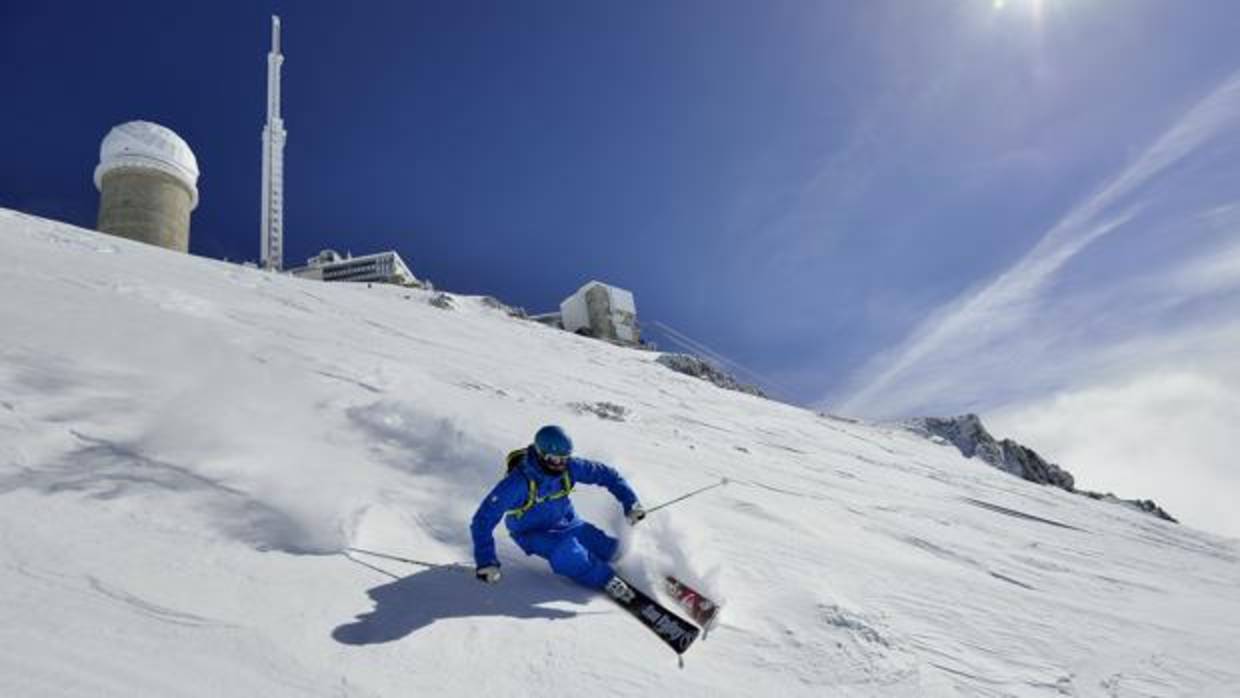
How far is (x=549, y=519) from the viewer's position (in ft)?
16.0

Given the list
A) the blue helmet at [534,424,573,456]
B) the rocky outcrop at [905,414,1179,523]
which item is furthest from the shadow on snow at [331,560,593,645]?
the rocky outcrop at [905,414,1179,523]

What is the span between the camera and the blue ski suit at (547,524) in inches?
178

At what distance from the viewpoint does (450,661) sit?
341cm

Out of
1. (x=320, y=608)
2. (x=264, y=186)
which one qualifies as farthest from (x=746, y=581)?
(x=264, y=186)

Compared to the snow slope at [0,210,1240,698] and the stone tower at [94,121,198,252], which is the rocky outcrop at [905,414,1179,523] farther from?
the stone tower at [94,121,198,252]

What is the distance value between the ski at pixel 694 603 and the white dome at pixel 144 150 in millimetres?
43340

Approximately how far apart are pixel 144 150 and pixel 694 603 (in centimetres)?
4396

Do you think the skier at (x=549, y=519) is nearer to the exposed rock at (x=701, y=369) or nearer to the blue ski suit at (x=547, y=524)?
the blue ski suit at (x=547, y=524)

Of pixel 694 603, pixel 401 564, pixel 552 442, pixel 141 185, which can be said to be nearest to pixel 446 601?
pixel 401 564

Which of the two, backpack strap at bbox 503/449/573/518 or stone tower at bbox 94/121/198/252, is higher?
stone tower at bbox 94/121/198/252

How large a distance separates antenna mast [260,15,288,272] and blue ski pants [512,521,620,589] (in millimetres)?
70520

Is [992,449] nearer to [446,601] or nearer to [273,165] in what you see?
[446,601]

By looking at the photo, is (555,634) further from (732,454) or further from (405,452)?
(732,454)

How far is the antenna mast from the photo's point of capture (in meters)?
66.9
